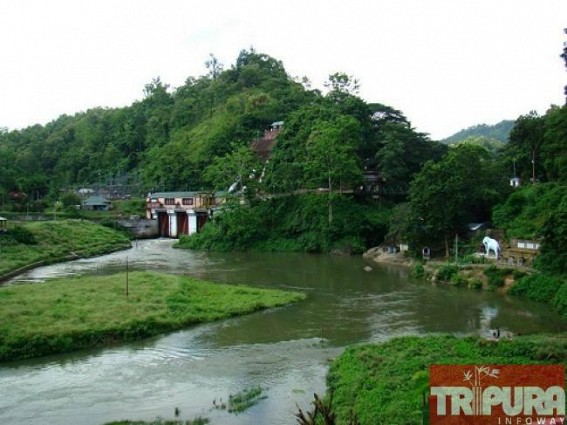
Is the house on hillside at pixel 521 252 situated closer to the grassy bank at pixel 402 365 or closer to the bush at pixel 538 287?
the bush at pixel 538 287

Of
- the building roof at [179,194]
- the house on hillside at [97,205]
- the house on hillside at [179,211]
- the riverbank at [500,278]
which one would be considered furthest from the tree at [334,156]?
the house on hillside at [97,205]

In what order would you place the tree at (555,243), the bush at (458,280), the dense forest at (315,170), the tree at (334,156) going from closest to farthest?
the tree at (555,243)
the bush at (458,280)
the dense forest at (315,170)
the tree at (334,156)

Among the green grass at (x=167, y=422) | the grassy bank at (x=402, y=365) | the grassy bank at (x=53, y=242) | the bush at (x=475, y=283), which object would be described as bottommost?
the green grass at (x=167, y=422)

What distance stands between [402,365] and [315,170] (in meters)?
41.1

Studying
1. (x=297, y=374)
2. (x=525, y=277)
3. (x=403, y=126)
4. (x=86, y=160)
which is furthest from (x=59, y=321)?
(x=86, y=160)

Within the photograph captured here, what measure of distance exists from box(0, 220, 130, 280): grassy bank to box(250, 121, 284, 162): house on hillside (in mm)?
23533

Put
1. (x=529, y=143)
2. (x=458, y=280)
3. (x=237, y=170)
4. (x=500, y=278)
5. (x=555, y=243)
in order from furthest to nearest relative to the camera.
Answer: (x=237, y=170) < (x=529, y=143) < (x=458, y=280) < (x=500, y=278) < (x=555, y=243)

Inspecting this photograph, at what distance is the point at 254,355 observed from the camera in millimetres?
22109

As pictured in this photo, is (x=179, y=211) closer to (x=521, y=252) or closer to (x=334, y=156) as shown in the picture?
(x=334, y=156)

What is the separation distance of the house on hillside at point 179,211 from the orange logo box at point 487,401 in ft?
195

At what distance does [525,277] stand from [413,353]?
55.5 ft

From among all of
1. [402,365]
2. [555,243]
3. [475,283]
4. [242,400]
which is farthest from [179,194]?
[402,365]

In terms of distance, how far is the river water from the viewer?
16.9 m

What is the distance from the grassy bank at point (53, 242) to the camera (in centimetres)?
4764
